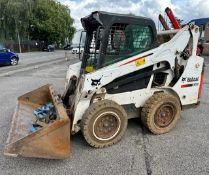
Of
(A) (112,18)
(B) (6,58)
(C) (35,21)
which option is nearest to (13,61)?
(B) (6,58)

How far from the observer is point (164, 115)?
5.13 metres

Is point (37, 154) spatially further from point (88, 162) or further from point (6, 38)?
point (6, 38)

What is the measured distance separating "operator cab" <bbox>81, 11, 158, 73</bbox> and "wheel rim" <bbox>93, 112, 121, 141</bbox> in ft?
2.75

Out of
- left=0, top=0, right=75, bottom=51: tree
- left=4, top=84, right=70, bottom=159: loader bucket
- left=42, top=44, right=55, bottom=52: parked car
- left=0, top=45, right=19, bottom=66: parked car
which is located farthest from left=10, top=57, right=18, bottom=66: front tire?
left=42, top=44, right=55, bottom=52: parked car

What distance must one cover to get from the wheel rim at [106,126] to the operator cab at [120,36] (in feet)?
2.75

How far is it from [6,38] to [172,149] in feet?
142

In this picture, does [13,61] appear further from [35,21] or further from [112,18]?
[35,21]

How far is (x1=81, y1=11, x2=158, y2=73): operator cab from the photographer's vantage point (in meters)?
4.59

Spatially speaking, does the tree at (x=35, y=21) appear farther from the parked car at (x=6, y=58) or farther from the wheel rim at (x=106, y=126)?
the wheel rim at (x=106, y=126)

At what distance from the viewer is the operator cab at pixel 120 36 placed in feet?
15.1

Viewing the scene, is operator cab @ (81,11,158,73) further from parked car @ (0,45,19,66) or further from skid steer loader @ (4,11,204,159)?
parked car @ (0,45,19,66)

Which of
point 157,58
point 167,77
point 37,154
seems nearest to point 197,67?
point 167,77

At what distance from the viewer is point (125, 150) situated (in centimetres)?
448

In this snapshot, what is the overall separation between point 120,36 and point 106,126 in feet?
5.08
